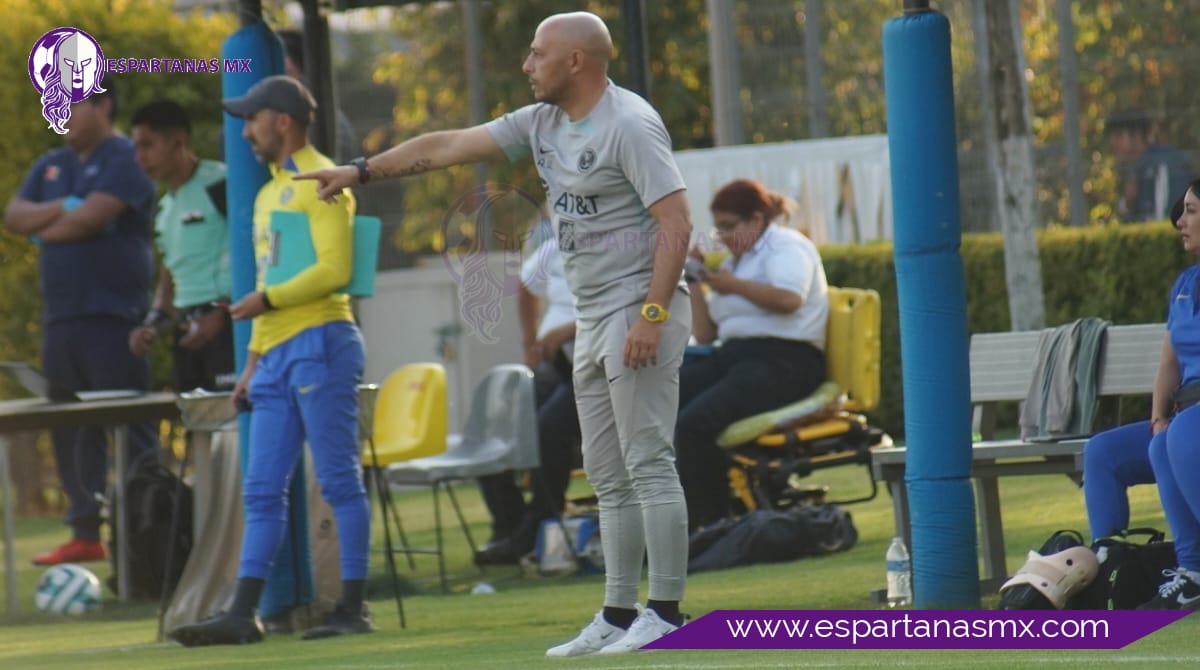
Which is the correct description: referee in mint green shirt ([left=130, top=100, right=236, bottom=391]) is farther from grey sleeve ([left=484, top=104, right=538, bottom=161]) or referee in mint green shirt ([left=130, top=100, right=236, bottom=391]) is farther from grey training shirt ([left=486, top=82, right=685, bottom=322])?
grey training shirt ([left=486, top=82, right=685, bottom=322])

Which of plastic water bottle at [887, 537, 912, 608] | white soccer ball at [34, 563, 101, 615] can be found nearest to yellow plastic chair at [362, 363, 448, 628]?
white soccer ball at [34, 563, 101, 615]

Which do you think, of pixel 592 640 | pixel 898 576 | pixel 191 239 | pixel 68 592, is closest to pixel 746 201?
pixel 191 239

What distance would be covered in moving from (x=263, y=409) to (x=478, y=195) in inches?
67.1

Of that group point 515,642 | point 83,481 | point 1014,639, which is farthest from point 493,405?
point 1014,639

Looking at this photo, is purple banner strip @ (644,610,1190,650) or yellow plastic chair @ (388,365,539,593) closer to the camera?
purple banner strip @ (644,610,1190,650)

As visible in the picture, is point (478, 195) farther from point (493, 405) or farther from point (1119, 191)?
point (1119, 191)

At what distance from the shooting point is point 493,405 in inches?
488

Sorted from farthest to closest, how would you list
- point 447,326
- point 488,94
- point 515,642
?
1. point 488,94
2. point 447,326
3. point 515,642

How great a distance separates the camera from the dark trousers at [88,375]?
12.4m

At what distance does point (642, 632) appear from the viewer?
697 cm

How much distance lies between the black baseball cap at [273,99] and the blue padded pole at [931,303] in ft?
7.21

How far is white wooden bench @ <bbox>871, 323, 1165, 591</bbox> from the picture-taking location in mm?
8609

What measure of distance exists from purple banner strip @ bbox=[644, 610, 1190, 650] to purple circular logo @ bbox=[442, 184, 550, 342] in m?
2.02

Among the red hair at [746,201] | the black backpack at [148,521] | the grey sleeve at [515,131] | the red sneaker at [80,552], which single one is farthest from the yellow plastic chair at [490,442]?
the grey sleeve at [515,131]
